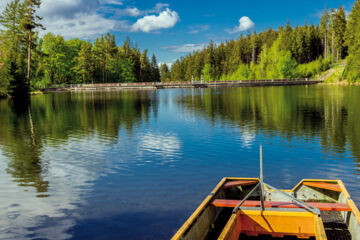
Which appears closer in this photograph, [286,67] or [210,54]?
[286,67]

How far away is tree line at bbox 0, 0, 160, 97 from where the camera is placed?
6147 centimetres

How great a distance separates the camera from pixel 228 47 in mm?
154125

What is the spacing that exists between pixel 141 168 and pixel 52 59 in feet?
324

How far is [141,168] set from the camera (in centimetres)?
1292

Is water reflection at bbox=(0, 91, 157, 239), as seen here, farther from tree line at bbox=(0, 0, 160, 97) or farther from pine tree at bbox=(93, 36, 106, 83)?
pine tree at bbox=(93, 36, 106, 83)

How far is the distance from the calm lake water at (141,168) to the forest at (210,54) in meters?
50.7

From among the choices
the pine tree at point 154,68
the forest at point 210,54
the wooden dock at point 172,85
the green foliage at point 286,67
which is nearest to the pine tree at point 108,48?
the forest at point 210,54

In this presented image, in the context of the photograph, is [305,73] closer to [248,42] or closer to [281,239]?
[248,42]

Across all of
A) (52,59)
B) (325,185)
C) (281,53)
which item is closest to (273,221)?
(325,185)

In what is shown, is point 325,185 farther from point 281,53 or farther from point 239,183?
point 281,53

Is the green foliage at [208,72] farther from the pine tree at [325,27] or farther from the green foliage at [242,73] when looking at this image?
the pine tree at [325,27]

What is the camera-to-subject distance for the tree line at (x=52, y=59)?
61469mm

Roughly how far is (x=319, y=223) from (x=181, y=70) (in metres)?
181

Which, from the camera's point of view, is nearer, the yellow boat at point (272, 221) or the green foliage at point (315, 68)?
the yellow boat at point (272, 221)
